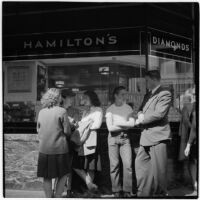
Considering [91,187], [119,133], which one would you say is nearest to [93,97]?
[119,133]

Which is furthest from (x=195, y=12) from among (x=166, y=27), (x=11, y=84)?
(x=11, y=84)

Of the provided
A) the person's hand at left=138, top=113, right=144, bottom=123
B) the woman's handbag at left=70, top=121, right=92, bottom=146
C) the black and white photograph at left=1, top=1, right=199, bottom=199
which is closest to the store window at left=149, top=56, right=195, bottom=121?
the black and white photograph at left=1, top=1, right=199, bottom=199

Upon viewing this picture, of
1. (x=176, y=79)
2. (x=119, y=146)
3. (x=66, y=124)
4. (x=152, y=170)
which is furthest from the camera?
(x=176, y=79)

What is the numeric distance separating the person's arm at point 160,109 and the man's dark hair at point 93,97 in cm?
82

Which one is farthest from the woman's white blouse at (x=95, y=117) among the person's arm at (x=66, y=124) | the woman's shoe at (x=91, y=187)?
the woman's shoe at (x=91, y=187)

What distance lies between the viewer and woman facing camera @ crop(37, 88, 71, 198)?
6.32 m

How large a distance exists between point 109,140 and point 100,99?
26.8 inches

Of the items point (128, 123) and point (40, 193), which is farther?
point (40, 193)

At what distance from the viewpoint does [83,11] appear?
709cm

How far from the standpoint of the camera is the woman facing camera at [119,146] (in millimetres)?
6570

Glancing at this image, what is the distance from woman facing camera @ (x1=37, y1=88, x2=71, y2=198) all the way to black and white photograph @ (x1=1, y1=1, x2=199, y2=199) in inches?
0.6

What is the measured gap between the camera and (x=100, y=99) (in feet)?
22.4

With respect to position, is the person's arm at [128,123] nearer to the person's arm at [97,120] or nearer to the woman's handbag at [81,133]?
the person's arm at [97,120]

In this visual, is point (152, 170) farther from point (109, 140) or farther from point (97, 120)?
point (97, 120)
